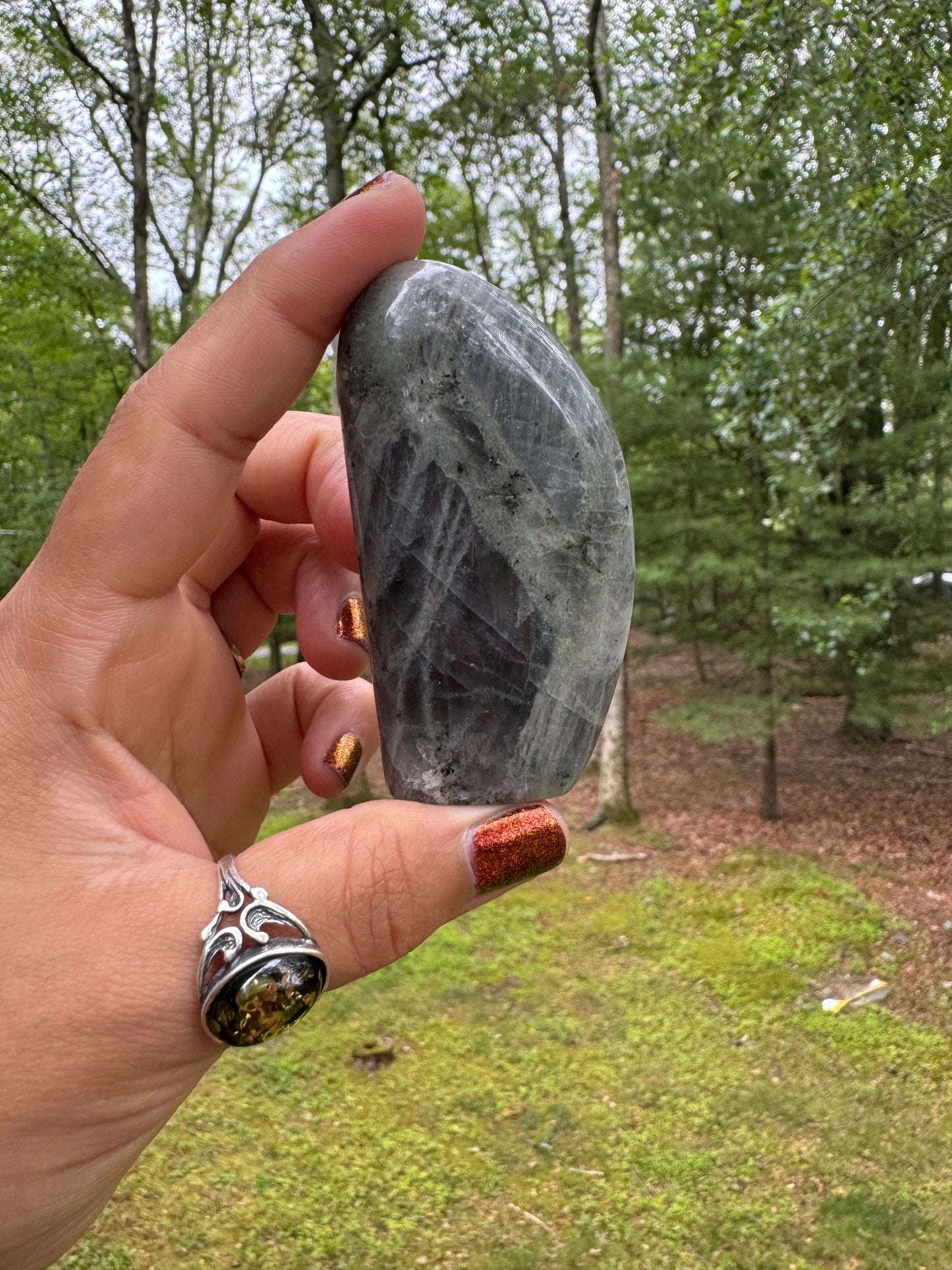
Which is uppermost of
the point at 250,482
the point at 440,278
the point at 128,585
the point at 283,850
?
the point at 440,278

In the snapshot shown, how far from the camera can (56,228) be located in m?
9.25

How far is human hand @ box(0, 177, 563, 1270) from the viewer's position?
3.94ft

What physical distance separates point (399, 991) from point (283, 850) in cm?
540

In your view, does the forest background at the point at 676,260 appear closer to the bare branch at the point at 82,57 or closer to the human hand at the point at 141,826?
the bare branch at the point at 82,57

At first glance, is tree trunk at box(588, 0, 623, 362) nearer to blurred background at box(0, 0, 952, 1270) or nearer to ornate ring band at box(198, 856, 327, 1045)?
blurred background at box(0, 0, 952, 1270)

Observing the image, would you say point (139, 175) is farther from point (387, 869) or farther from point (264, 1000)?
point (264, 1000)

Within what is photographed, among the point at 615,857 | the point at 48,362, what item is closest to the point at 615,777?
the point at 615,857

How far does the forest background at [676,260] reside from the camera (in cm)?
589

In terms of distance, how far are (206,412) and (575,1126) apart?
4.70 metres

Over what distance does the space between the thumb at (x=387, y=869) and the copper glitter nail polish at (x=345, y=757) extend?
0.47m

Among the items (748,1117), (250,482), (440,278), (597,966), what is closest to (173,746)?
(250,482)

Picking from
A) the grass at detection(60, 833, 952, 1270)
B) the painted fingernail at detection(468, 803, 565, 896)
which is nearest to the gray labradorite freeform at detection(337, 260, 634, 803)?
the painted fingernail at detection(468, 803, 565, 896)

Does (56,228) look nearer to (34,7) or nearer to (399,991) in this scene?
(34,7)

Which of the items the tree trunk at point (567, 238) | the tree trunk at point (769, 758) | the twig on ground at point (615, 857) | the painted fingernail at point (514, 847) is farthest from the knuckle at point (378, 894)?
the tree trunk at point (567, 238)
